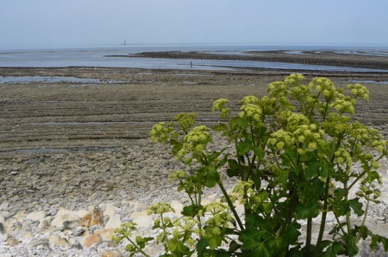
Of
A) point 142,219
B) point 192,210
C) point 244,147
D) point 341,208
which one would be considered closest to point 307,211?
point 341,208

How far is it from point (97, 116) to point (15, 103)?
17.0ft

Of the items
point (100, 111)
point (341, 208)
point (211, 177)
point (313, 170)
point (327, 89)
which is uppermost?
point (327, 89)

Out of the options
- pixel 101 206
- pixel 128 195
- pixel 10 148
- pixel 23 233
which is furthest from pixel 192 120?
pixel 10 148

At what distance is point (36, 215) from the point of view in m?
7.78

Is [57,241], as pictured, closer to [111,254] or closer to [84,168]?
[111,254]

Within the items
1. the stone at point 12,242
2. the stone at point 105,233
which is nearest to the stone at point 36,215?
the stone at point 12,242

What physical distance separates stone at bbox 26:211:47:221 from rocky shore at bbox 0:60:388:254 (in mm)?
16

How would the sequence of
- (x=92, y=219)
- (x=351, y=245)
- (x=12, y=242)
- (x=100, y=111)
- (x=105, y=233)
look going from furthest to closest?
1. (x=100, y=111)
2. (x=92, y=219)
3. (x=105, y=233)
4. (x=12, y=242)
5. (x=351, y=245)

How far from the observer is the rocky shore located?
670 centimetres

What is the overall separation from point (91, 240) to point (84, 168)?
173 inches

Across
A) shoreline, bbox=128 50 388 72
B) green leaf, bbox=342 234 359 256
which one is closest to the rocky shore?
green leaf, bbox=342 234 359 256

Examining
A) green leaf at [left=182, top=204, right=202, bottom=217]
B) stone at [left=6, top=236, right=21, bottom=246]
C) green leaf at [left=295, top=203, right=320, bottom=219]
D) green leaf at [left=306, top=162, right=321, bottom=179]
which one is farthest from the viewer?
stone at [left=6, top=236, right=21, bottom=246]

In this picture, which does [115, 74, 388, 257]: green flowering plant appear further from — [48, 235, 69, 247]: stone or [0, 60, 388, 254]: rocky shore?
[48, 235, 69, 247]: stone

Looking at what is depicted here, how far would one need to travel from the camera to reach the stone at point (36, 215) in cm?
765
